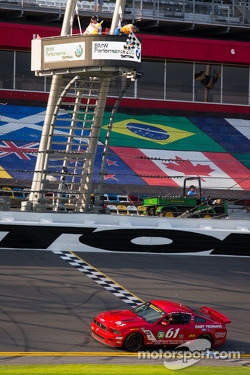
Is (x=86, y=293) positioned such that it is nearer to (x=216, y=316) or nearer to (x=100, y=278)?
(x=100, y=278)

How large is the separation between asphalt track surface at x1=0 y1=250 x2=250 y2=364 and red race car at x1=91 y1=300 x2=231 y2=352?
0.88 ft

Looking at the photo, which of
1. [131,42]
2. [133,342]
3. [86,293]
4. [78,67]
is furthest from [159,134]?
[133,342]

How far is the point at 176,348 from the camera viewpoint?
16234mm

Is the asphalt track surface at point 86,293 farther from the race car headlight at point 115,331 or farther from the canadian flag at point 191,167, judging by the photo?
the canadian flag at point 191,167

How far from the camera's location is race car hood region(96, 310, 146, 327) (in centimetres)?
1593

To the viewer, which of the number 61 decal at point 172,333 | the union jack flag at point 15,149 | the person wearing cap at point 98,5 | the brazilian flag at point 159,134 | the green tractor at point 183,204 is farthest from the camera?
the person wearing cap at point 98,5

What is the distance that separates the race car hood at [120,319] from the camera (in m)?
15.9

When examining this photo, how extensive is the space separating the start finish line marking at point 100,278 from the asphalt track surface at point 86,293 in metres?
0.14

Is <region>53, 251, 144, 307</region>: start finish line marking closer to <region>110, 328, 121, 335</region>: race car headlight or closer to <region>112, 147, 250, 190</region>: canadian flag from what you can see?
<region>110, 328, 121, 335</region>: race car headlight

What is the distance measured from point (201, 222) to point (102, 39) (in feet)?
19.0

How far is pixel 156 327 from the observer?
1603cm

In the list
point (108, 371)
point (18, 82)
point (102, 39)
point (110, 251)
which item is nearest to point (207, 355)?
point (108, 371)

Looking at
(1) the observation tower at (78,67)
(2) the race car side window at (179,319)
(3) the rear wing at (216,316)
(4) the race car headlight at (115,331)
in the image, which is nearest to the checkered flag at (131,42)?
(1) the observation tower at (78,67)

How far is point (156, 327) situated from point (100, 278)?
4.79 metres
